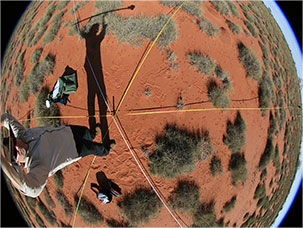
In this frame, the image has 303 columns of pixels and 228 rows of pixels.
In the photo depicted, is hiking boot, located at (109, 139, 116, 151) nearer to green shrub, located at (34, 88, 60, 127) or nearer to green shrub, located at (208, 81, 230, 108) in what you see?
green shrub, located at (34, 88, 60, 127)

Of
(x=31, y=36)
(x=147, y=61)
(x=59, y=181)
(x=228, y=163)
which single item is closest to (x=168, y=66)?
(x=147, y=61)

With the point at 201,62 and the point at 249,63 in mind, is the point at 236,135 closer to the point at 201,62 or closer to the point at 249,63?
the point at 201,62

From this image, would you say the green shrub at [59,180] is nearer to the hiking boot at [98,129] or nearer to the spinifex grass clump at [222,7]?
the hiking boot at [98,129]

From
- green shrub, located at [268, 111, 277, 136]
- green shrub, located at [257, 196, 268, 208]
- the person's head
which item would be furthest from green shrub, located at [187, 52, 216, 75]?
green shrub, located at [257, 196, 268, 208]

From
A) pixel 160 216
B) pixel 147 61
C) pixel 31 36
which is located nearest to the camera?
pixel 160 216

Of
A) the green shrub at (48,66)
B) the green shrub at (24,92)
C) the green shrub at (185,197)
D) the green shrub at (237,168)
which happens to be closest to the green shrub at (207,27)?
the green shrub at (237,168)

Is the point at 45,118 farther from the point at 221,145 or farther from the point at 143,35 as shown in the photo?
the point at 221,145
